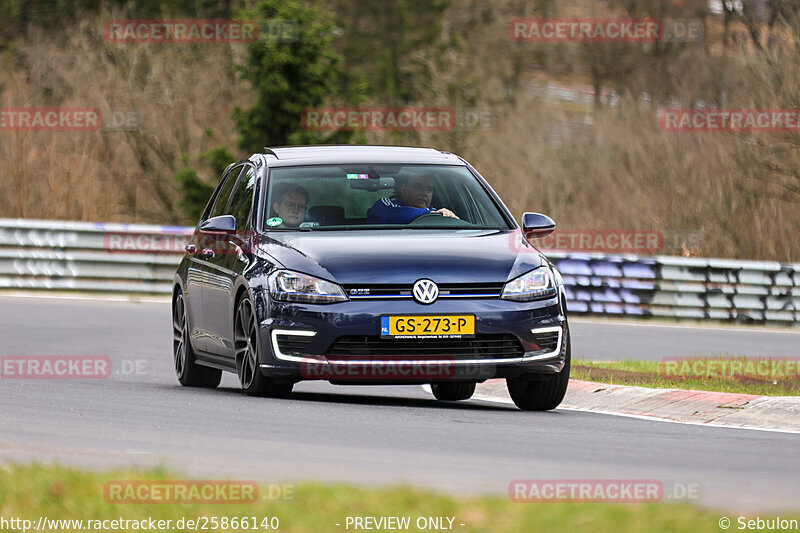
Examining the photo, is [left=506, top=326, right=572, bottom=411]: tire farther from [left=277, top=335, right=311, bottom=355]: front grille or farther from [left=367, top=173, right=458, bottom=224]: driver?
[left=277, top=335, right=311, bottom=355]: front grille

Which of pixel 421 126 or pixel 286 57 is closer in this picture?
pixel 286 57

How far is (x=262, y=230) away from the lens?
11203 mm

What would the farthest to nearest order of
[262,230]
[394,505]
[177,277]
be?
[177,277] < [262,230] < [394,505]

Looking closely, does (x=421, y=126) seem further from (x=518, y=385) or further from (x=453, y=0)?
(x=518, y=385)

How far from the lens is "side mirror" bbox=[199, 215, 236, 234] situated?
37.6ft

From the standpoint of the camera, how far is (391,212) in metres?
11.4

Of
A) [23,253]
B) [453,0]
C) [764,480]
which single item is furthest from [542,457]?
[453,0]

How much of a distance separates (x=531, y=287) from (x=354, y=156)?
2.09 m

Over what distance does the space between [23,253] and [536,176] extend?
23009 millimetres

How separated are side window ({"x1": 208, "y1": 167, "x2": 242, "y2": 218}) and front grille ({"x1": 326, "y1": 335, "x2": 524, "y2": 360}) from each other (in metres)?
2.82
